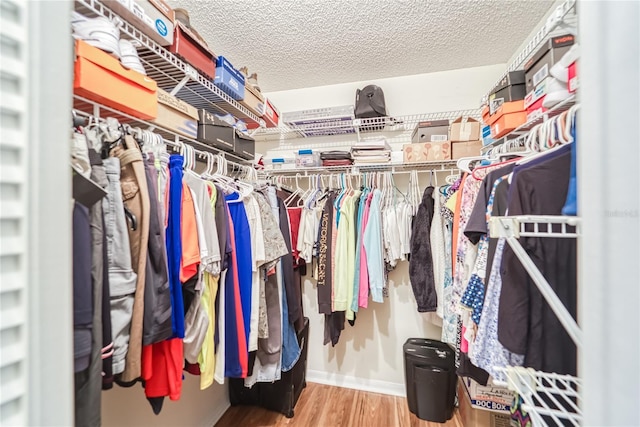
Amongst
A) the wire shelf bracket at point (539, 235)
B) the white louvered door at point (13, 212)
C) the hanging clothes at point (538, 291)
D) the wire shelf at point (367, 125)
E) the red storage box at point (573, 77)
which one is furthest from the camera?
the wire shelf at point (367, 125)

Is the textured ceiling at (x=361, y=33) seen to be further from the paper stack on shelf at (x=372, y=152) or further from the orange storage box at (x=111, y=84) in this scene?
the orange storage box at (x=111, y=84)

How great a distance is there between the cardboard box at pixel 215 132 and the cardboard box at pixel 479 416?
1918 millimetres

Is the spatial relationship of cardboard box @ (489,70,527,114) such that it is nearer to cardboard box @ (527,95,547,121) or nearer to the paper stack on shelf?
cardboard box @ (527,95,547,121)

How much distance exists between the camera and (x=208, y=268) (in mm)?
1000

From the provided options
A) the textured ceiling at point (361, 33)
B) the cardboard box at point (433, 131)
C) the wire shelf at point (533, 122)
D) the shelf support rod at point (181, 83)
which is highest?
the textured ceiling at point (361, 33)

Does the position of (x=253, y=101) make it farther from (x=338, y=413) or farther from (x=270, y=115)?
(x=338, y=413)

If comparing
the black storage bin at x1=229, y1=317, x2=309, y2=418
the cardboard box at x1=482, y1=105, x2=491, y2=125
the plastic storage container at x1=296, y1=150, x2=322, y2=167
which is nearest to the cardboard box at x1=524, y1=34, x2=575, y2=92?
the cardboard box at x1=482, y1=105, x2=491, y2=125

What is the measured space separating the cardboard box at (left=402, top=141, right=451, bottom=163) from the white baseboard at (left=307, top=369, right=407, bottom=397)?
1.69 meters

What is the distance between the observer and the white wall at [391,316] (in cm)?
199

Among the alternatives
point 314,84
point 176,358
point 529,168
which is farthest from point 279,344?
point 314,84

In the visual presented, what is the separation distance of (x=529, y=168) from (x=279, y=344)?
1333 millimetres

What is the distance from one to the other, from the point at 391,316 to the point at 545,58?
177 cm

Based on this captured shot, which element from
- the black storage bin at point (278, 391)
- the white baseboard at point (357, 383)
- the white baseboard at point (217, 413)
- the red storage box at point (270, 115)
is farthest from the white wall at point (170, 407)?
the red storage box at point (270, 115)

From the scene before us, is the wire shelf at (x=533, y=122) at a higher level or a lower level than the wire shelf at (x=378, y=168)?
higher
